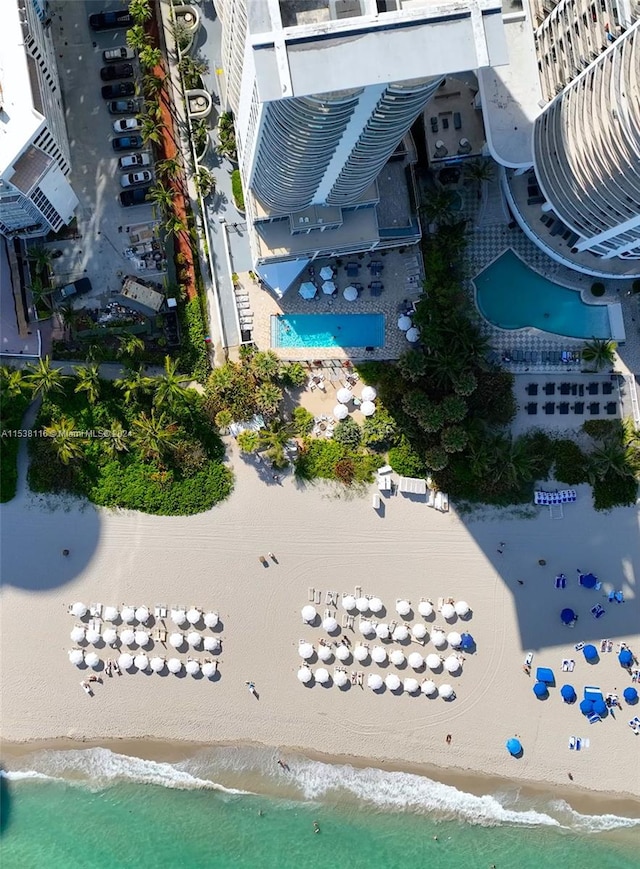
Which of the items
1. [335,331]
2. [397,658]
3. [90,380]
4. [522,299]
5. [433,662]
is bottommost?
[433,662]

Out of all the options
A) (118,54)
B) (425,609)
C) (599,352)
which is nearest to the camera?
(599,352)

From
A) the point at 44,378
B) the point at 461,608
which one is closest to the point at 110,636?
the point at 44,378

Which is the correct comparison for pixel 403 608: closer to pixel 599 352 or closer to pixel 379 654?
pixel 379 654

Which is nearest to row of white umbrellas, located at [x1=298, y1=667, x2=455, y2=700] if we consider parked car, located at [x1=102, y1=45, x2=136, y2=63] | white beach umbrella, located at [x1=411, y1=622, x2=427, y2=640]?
white beach umbrella, located at [x1=411, y1=622, x2=427, y2=640]

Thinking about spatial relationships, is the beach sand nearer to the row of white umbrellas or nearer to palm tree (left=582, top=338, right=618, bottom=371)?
the row of white umbrellas

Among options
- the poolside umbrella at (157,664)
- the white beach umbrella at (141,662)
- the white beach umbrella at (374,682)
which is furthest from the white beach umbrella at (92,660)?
the white beach umbrella at (374,682)

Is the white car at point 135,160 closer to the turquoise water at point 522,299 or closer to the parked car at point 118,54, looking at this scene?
the parked car at point 118,54

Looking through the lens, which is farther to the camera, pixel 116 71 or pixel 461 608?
pixel 461 608

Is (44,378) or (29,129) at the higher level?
(29,129)
